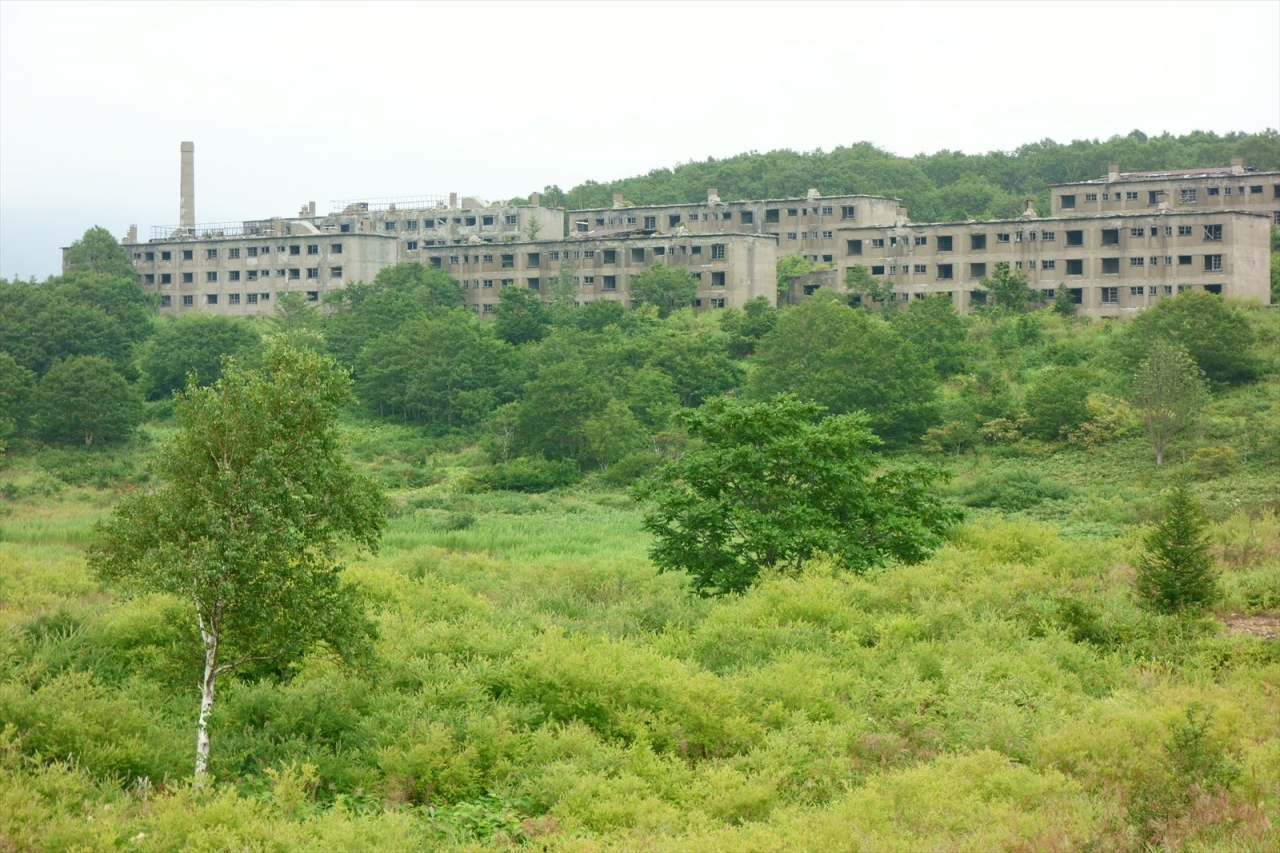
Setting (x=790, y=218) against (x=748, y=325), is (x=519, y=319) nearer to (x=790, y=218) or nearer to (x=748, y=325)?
(x=748, y=325)

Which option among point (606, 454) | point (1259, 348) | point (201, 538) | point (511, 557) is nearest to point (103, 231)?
point (606, 454)

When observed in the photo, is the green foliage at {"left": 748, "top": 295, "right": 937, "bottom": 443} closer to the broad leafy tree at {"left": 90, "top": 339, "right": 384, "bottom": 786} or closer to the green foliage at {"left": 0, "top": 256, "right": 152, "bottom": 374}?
the green foliage at {"left": 0, "top": 256, "right": 152, "bottom": 374}

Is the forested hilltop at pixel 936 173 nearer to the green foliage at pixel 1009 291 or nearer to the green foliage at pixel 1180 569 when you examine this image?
the green foliage at pixel 1009 291

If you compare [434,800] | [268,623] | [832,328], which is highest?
[832,328]

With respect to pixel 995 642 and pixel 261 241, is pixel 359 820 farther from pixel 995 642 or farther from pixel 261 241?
pixel 261 241

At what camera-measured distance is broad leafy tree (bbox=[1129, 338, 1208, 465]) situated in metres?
64.1

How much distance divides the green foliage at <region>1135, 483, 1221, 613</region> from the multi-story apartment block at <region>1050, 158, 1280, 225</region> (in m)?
67.9

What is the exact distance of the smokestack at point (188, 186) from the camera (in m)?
114

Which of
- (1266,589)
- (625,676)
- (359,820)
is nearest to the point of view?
(359,820)

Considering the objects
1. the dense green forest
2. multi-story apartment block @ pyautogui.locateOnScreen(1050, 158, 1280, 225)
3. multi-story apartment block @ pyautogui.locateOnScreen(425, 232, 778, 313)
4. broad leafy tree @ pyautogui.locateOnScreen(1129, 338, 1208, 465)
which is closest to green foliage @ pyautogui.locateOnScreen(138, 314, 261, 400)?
multi-story apartment block @ pyautogui.locateOnScreen(425, 232, 778, 313)

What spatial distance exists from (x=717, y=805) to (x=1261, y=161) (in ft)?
332

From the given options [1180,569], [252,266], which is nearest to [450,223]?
[252,266]

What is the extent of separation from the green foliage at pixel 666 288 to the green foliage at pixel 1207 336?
31.0 meters

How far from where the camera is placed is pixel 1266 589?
35.3 meters
